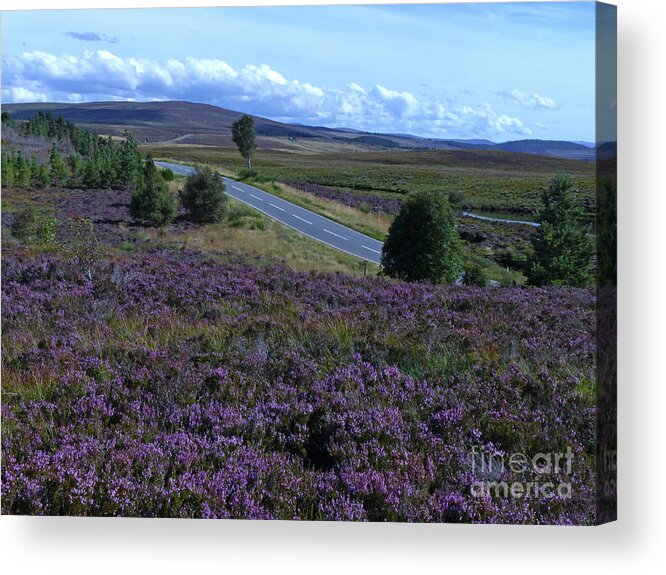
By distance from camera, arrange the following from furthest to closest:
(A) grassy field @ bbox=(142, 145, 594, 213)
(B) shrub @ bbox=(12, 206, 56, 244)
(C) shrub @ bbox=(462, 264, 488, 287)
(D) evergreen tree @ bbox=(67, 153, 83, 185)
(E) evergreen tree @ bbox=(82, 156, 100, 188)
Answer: (D) evergreen tree @ bbox=(67, 153, 83, 185)
(E) evergreen tree @ bbox=(82, 156, 100, 188)
(B) shrub @ bbox=(12, 206, 56, 244)
(C) shrub @ bbox=(462, 264, 488, 287)
(A) grassy field @ bbox=(142, 145, 594, 213)

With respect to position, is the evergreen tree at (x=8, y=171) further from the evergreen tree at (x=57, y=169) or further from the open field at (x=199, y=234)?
the evergreen tree at (x=57, y=169)

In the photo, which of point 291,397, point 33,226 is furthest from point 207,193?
point 291,397

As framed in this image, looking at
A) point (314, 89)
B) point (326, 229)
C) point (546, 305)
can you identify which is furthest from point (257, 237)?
point (546, 305)

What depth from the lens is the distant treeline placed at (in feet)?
26.3

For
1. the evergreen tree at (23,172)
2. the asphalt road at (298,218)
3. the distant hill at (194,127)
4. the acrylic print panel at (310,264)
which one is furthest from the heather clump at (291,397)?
the distant hill at (194,127)

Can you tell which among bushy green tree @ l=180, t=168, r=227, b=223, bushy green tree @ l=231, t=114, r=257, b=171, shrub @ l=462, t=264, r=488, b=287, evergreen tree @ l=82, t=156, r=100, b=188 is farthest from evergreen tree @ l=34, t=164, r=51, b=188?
shrub @ l=462, t=264, r=488, b=287

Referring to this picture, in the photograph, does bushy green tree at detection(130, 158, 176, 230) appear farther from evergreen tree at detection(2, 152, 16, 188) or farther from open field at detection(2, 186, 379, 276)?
evergreen tree at detection(2, 152, 16, 188)

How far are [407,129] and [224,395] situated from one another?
296cm

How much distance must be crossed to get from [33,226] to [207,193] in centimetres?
173

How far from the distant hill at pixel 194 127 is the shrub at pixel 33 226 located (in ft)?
3.03

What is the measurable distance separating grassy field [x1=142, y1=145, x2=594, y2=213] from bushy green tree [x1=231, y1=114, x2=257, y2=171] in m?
0.09

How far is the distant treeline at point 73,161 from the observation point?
8.01 m

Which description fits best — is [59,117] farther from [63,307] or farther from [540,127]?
[540,127]

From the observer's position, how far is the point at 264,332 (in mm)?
7887
